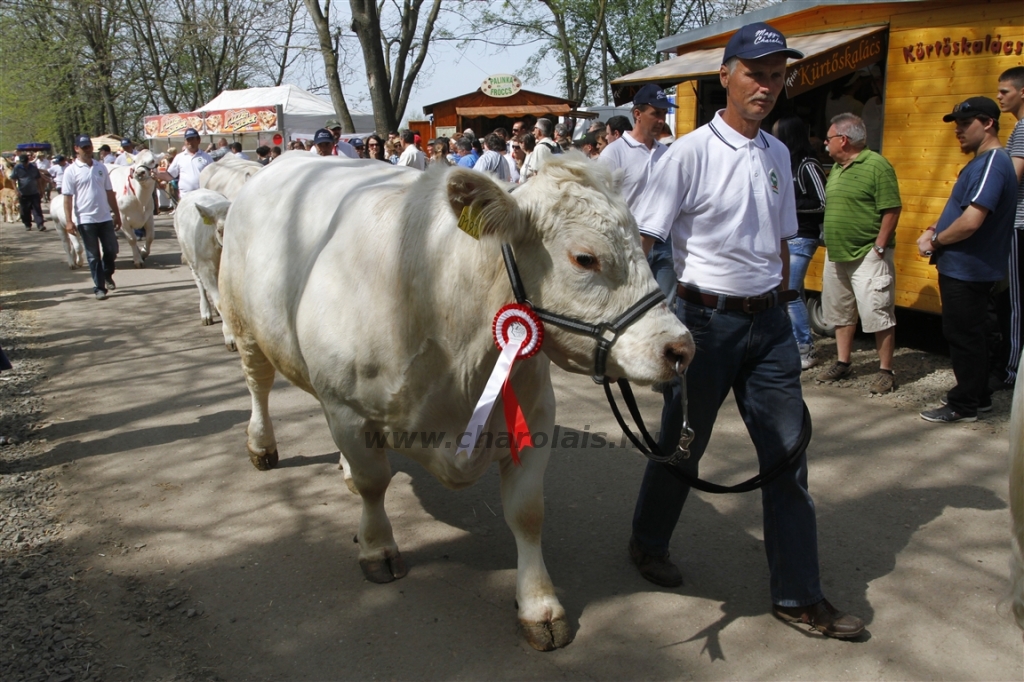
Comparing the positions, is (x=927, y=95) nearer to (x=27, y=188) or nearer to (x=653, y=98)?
(x=653, y=98)

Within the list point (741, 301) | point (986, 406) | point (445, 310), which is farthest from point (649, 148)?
point (445, 310)

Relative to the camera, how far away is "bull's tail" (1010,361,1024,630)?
1.79 meters

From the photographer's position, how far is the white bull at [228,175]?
23.8ft

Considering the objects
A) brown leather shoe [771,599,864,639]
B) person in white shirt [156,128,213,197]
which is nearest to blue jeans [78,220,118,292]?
person in white shirt [156,128,213,197]

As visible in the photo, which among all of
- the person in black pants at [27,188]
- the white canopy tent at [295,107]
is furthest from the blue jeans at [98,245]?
the white canopy tent at [295,107]

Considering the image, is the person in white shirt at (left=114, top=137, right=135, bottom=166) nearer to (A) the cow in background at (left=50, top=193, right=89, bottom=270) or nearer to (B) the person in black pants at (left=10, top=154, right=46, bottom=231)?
(A) the cow in background at (left=50, top=193, right=89, bottom=270)

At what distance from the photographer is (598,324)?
2715 millimetres

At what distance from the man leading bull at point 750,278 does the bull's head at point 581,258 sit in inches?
15.6

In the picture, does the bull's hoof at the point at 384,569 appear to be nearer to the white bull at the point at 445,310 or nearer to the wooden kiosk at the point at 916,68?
the white bull at the point at 445,310

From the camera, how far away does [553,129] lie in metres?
11.9

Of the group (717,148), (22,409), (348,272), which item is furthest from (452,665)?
(22,409)

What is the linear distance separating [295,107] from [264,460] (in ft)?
78.2

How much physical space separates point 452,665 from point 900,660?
5.41 ft

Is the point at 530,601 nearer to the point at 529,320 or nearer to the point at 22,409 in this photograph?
the point at 529,320
